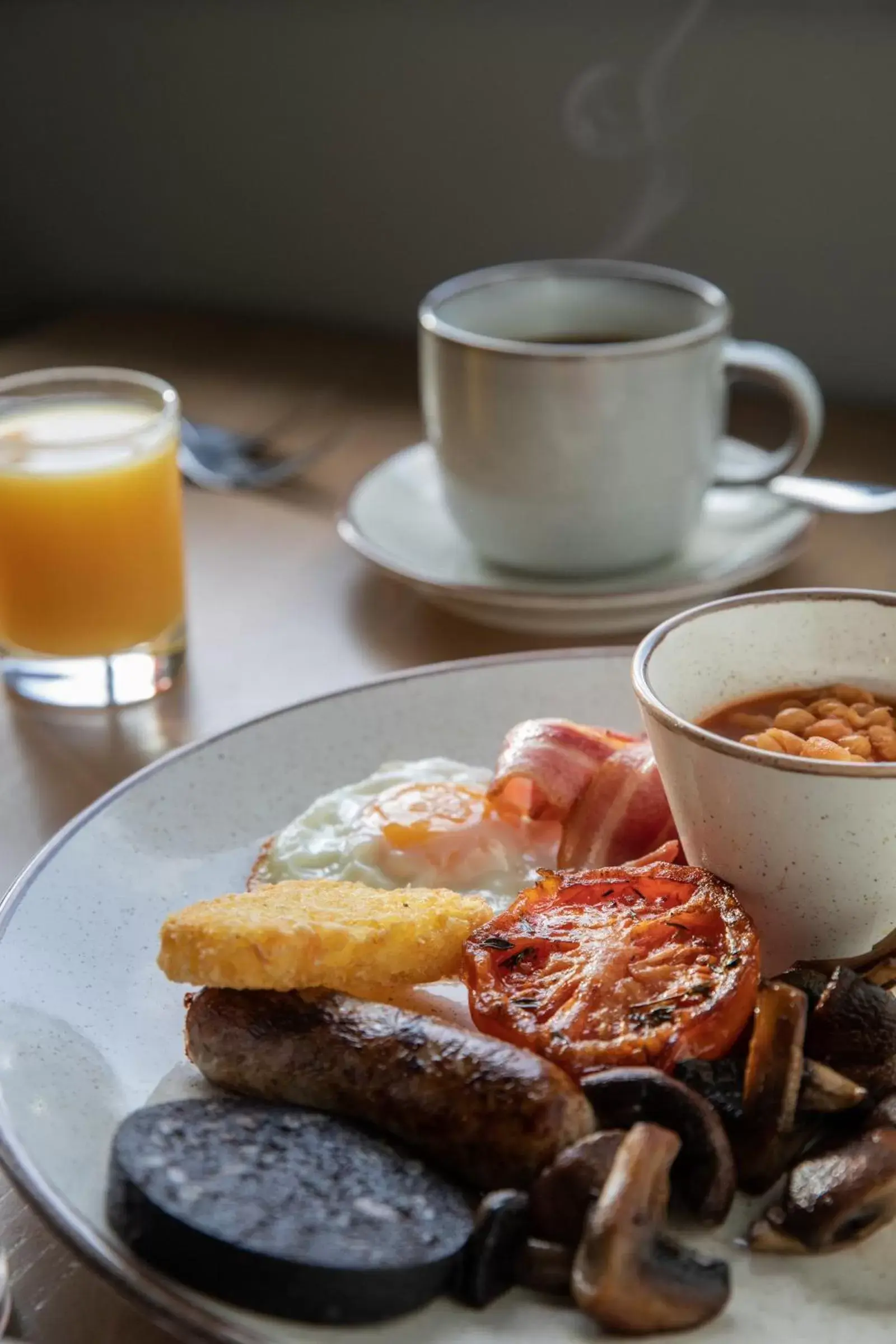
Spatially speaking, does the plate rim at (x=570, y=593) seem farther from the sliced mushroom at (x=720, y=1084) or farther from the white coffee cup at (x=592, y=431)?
the sliced mushroom at (x=720, y=1084)

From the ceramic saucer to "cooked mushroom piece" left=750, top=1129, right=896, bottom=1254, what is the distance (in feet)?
3.33

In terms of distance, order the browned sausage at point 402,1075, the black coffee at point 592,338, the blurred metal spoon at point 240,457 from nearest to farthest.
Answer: the browned sausage at point 402,1075 < the black coffee at point 592,338 < the blurred metal spoon at point 240,457

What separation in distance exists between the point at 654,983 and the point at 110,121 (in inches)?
125

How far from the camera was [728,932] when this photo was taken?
118 cm

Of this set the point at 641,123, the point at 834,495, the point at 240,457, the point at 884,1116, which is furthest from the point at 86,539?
the point at 641,123

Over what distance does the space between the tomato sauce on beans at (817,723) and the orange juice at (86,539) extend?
0.84m

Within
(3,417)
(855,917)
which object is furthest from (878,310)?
(855,917)

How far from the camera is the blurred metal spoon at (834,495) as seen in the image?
2111 mm

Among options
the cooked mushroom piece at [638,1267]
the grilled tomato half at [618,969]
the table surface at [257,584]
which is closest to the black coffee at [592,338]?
the table surface at [257,584]

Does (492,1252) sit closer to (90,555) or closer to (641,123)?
(90,555)

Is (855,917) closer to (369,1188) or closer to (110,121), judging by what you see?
(369,1188)

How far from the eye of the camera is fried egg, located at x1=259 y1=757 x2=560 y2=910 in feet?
4.80

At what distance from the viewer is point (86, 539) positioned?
1922 mm

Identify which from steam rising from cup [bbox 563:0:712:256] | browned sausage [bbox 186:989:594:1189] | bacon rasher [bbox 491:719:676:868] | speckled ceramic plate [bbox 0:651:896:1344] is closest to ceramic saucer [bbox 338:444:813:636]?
speckled ceramic plate [bbox 0:651:896:1344]
